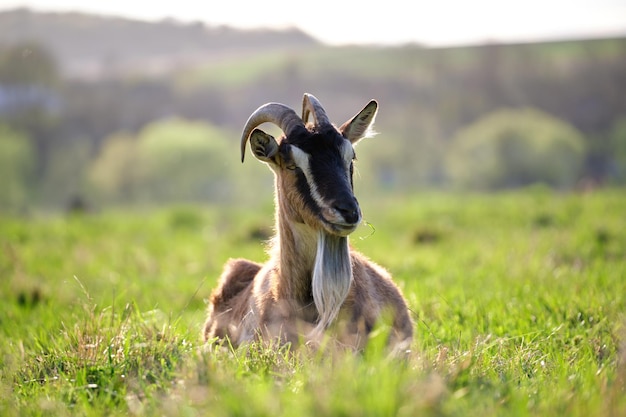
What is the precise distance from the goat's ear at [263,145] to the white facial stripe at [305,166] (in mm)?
204

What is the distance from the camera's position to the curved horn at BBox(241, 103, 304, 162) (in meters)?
5.41

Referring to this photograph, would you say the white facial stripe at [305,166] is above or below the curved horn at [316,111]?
below

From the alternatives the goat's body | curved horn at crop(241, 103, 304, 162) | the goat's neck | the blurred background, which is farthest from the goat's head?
the blurred background

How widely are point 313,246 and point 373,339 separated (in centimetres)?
137

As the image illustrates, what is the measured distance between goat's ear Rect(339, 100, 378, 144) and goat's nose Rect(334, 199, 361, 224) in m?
1.11

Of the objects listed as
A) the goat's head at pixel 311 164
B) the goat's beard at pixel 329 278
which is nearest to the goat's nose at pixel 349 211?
the goat's head at pixel 311 164

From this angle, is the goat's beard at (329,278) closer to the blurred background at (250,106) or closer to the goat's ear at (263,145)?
the goat's ear at (263,145)

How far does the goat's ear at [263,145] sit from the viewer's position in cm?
535

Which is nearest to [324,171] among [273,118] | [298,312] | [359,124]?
[273,118]

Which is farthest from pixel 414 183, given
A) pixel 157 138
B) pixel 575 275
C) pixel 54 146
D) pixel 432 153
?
pixel 575 275

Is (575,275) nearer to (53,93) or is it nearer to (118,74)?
(53,93)

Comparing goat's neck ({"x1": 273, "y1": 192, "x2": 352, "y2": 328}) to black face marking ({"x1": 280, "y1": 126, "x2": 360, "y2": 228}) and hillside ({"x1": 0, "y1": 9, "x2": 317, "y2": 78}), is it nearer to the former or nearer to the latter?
black face marking ({"x1": 280, "y1": 126, "x2": 360, "y2": 228})

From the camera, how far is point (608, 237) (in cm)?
1151

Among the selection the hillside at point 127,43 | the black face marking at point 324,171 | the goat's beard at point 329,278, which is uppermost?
the hillside at point 127,43
